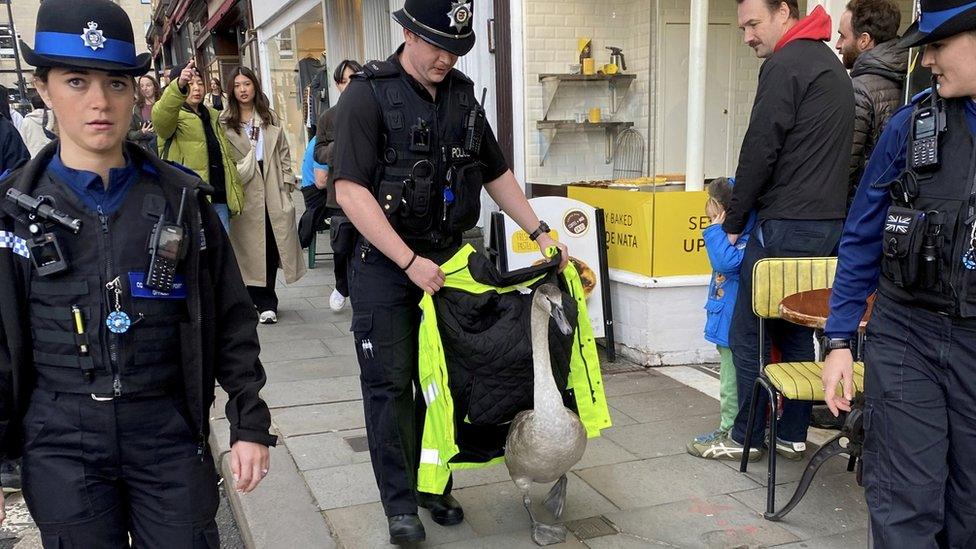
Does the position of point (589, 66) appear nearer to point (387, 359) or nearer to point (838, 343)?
point (387, 359)

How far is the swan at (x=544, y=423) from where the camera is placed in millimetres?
3072

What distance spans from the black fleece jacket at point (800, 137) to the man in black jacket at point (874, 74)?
1.79 ft

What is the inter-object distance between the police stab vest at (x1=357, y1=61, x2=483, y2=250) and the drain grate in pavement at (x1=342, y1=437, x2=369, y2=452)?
5.19 feet

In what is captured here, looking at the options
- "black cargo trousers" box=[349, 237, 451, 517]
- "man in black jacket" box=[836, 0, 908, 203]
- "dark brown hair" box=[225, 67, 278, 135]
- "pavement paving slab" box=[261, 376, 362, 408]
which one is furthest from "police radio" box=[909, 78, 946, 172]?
"dark brown hair" box=[225, 67, 278, 135]

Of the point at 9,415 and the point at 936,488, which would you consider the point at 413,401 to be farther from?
the point at 936,488

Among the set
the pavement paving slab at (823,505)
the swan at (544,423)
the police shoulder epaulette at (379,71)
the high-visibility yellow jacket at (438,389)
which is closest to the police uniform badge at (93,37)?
the police shoulder epaulette at (379,71)

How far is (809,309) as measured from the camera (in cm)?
341

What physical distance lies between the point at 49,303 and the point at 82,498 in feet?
1.65

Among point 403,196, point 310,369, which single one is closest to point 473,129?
point 403,196

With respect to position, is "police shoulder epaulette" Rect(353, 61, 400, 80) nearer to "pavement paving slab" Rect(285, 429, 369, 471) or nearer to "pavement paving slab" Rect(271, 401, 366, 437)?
"pavement paving slab" Rect(285, 429, 369, 471)

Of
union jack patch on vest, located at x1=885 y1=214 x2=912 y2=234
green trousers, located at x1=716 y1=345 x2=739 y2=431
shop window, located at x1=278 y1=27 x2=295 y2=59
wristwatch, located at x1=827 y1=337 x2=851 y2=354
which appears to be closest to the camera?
union jack patch on vest, located at x1=885 y1=214 x2=912 y2=234

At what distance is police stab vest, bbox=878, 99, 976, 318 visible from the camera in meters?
2.09

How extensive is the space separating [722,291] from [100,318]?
3.18 m

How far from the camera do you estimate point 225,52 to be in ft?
72.5
